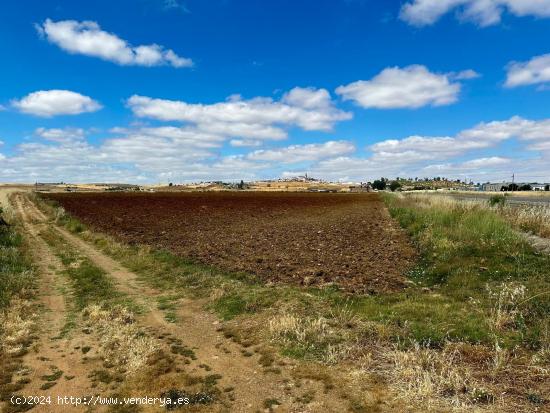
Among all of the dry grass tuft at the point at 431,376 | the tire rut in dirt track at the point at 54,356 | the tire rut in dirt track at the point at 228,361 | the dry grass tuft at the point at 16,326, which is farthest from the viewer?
the dry grass tuft at the point at 16,326

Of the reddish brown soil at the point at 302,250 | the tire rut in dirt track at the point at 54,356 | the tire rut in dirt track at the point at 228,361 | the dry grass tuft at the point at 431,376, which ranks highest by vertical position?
the reddish brown soil at the point at 302,250

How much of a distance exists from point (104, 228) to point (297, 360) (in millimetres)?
28086

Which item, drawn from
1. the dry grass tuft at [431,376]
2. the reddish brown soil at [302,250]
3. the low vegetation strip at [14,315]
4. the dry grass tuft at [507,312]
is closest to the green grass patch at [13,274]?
the low vegetation strip at [14,315]

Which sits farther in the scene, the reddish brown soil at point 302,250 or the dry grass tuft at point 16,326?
the reddish brown soil at point 302,250

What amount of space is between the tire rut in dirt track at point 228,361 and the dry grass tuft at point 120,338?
1.89 feet

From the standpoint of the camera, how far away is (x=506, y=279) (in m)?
12.8

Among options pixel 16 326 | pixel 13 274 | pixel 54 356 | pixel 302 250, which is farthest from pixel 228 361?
pixel 302 250

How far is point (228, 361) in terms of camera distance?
8.55m

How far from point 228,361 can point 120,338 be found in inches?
114

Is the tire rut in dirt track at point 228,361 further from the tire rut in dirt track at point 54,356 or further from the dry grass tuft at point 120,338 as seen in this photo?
the tire rut in dirt track at point 54,356

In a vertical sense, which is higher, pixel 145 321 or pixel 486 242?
pixel 486 242

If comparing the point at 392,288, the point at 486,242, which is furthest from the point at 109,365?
the point at 486,242

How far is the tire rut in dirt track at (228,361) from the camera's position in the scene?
682 centimetres

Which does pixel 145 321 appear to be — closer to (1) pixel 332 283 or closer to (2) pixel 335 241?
(1) pixel 332 283
